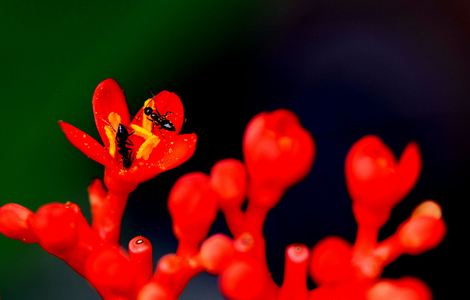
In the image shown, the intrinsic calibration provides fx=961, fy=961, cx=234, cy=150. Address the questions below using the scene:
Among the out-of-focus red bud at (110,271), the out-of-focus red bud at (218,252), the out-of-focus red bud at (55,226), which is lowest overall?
the out-of-focus red bud at (110,271)

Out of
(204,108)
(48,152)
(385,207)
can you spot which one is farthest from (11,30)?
(385,207)

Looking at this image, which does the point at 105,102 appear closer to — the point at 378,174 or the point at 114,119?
the point at 114,119

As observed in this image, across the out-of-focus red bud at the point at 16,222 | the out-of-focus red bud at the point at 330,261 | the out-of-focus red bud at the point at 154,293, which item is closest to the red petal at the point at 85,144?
the out-of-focus red bud at the point at 16,222

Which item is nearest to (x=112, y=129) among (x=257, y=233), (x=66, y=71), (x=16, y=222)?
(x=16, y=222)

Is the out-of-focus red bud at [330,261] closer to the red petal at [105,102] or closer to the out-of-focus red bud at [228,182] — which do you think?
the out-of-focus red bud at [228,182]

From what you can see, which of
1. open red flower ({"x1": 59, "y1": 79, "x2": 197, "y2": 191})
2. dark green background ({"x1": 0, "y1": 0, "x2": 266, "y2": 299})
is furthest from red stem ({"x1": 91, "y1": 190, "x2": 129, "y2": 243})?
dark green background ({"x1": 0, "y1": 0, "x2": 266, "y2": 299})

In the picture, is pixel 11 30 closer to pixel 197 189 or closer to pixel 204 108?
pixel 204 108

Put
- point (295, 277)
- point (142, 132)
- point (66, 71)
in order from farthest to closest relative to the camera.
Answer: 1. point (66, 71)
2. point (142, 132)
3. point (295, 277)

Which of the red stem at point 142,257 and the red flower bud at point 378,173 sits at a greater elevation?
the red flower bud at point 378,173

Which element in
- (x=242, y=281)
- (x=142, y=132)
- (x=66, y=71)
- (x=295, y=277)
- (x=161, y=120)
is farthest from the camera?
(x=66, y=71)
